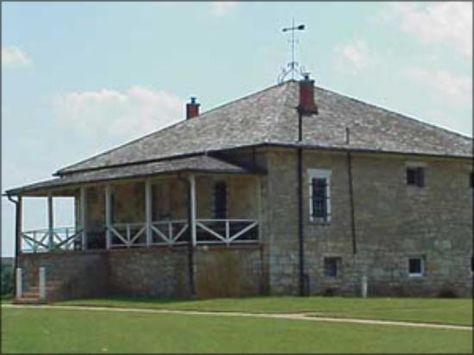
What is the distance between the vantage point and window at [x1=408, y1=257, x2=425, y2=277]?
4334 cm

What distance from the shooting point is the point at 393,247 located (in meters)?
42.7

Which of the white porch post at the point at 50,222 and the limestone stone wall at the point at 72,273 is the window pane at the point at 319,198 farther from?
the white porch post at the point at 50,222

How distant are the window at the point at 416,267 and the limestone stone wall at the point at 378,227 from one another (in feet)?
0.67

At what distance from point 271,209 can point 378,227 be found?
16.2 ft

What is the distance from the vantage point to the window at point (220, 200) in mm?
40312

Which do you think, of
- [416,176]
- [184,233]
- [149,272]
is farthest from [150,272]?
[416,176]

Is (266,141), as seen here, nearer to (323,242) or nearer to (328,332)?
(323,242)

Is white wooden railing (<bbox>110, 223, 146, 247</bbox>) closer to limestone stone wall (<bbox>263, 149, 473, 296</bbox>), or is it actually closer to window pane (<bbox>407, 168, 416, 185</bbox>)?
limestone stone wall (<bbox>263, 149, 473, 296</bbox>)

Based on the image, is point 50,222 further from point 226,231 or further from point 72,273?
point 226,231

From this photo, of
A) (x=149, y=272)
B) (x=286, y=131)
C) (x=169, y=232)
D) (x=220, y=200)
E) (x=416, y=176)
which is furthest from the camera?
(x=416, y=176)

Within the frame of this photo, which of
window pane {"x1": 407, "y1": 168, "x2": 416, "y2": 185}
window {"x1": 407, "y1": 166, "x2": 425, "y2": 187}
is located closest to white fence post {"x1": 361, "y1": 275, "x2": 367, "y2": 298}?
window pane {"x1": 407, "y1": 168, "x2": 416, "y2": 185}

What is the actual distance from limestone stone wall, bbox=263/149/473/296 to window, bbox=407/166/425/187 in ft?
0.65

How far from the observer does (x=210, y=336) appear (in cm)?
2247

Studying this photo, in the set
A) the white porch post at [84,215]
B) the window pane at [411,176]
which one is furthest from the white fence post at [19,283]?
the window pane at [411,176]
